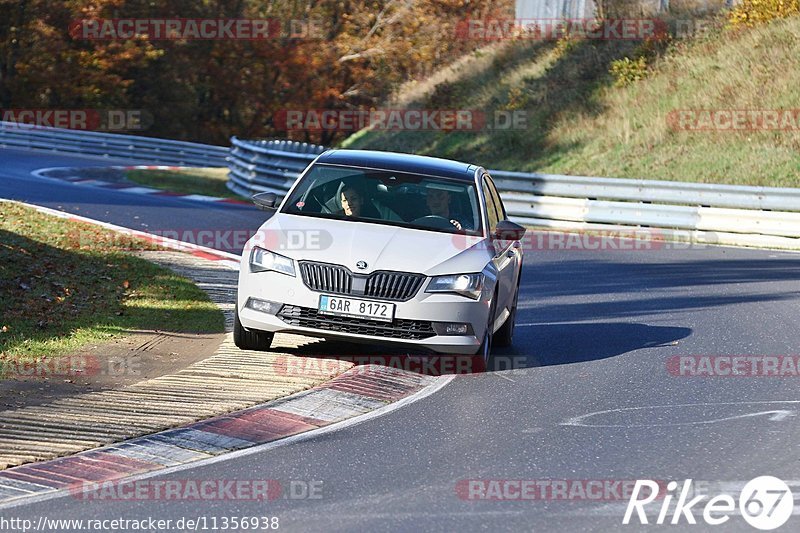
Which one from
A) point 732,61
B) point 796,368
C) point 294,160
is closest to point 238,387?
point 796,368

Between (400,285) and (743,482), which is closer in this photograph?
(743,482)

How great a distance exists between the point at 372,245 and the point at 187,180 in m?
25.9

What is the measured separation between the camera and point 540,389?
10.2 m

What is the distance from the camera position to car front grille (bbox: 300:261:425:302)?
33.8 ft

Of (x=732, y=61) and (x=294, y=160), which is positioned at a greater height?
(x=732, y=61)

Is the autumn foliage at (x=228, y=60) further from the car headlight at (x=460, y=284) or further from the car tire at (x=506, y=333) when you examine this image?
the car headlight at (x=460, y=284)

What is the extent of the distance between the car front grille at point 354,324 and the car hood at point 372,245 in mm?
385

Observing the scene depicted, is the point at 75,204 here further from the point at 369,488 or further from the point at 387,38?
the point at 387,38

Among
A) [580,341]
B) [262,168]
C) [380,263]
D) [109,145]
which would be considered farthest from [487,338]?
[109,145]

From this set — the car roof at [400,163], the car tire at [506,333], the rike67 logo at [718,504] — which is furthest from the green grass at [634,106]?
the rike67 logo at [718,504]

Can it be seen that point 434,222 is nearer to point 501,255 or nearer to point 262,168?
point 501,255

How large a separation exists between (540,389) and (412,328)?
1.07 metres

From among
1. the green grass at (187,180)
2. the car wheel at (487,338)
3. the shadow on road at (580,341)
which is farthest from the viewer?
the green grass at (187,180)

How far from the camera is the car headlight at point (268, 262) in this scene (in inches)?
412
